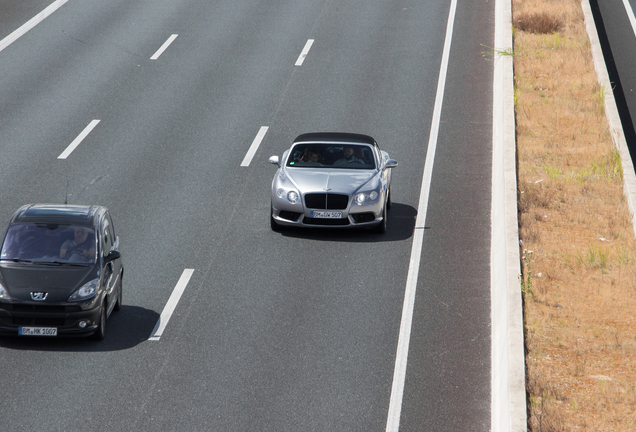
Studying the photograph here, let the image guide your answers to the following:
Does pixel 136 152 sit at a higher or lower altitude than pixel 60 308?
lower

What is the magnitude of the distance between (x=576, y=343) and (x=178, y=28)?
2234cm

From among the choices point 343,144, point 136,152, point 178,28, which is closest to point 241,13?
point 178,28

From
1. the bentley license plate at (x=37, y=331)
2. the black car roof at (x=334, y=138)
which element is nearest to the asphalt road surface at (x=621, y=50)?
the black car roof at (x=334, y=138)

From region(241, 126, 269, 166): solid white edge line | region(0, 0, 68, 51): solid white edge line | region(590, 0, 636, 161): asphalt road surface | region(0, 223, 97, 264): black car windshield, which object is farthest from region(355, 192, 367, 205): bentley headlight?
region(0, 0, 68, 51): solid white edge line

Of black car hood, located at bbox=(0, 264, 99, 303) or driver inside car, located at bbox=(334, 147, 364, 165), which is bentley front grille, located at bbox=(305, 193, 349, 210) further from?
black car hood, located at bbox=(0, 264, 99, 303)

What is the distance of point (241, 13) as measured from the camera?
32.2m

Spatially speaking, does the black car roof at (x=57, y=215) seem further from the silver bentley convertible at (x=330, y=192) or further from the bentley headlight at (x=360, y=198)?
the bentley headlight at (x=360, y=198)

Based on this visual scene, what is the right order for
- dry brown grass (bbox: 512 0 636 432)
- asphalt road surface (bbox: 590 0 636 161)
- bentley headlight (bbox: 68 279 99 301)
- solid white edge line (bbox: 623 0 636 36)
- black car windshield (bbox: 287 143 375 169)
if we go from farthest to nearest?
solid white edge line (bbox: 623 0 636 36) < asphalt road surface (bbox: 590 0 636 161) < black car windshield (bbox: 287 143 375 169) < bentley headlight (bbox: 68 279 99 301) < dry brown grass (bbox: 512 0 636 432)

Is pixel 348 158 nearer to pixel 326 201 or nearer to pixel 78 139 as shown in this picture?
pixel 326 201

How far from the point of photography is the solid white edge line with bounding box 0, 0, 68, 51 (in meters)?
28.9

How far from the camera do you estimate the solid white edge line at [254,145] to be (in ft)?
66.7

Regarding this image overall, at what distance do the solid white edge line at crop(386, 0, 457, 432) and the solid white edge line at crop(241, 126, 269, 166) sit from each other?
4.04 m

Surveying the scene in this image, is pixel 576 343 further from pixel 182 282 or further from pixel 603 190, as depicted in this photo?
pixel 603 190

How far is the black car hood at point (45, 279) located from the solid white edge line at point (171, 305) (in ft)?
3.79
